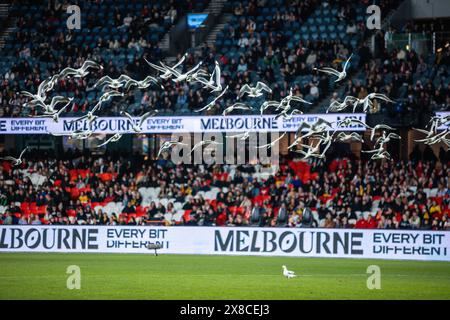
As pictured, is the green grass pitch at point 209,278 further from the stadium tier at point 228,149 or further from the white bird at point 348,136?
the white bird at point 348,136

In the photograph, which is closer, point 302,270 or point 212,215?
point 302,270

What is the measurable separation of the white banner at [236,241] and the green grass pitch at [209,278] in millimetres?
551

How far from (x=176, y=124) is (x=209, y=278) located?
12.6 metres

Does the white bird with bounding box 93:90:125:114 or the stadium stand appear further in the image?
the stadium stand

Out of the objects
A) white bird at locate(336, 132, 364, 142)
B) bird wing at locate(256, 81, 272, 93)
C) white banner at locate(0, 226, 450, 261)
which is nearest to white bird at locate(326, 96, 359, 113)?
white bird at locate(336, 132, 364, 142)

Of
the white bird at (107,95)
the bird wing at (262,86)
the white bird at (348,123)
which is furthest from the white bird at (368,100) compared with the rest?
the white bird at (107,95)

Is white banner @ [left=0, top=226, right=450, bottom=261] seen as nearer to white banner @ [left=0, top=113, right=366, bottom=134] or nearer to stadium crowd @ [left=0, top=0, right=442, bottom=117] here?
white banner @ [left=0, top=113, right=366, bottom=134]

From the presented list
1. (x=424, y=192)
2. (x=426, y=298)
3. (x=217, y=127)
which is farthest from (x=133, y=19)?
(x=426, y=298)

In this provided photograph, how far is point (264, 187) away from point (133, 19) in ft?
40.5

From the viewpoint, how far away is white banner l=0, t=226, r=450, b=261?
29.1m

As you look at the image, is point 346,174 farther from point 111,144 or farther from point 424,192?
point 111,144

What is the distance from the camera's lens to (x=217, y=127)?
35.7 metres

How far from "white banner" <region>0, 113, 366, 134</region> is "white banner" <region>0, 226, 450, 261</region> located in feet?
17.7

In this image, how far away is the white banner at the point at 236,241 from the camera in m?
29.1
